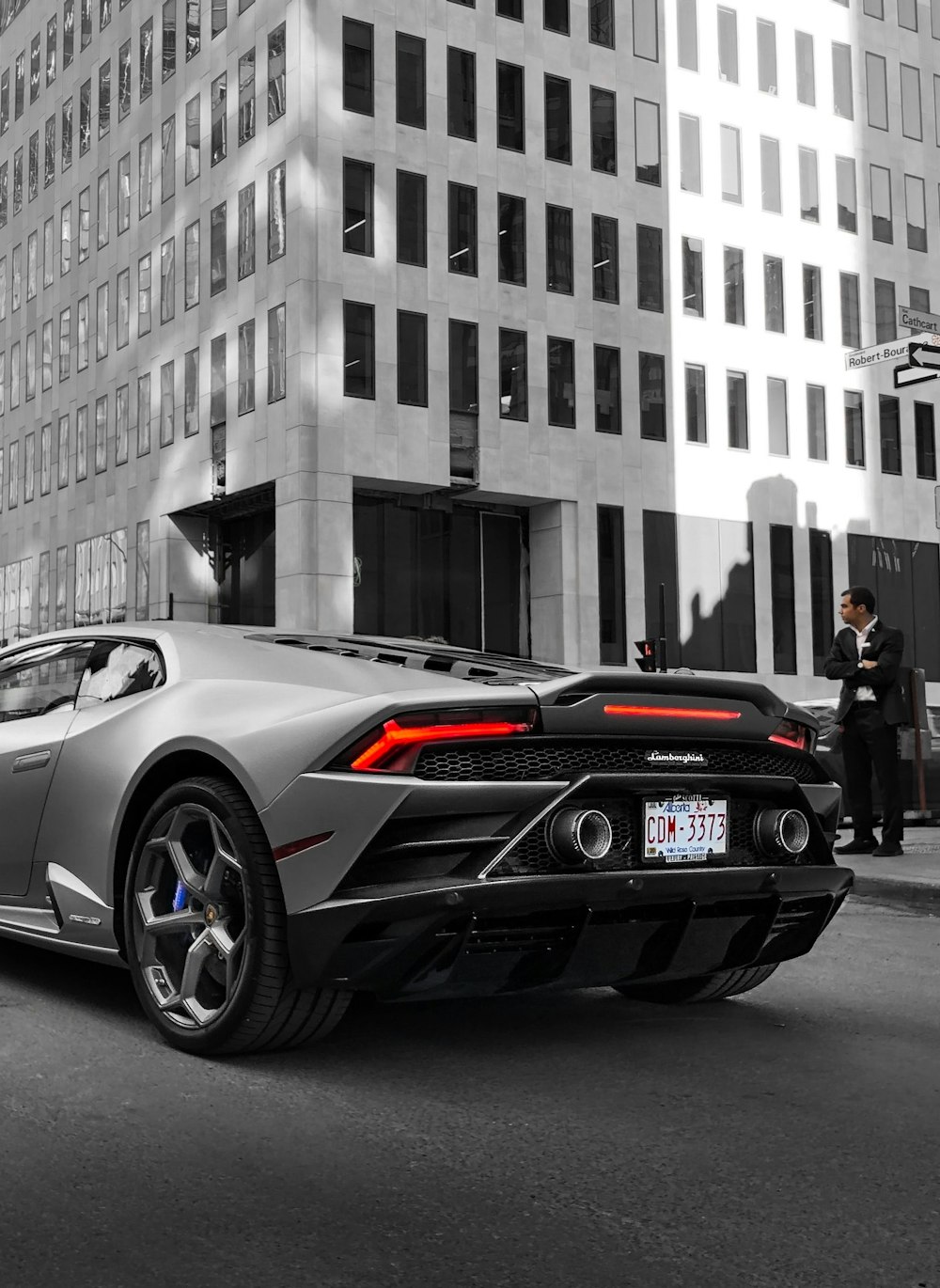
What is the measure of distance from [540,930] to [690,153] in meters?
36.2

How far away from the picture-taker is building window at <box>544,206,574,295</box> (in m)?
34.8

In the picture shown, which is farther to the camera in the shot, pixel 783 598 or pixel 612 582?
pixel 783 598

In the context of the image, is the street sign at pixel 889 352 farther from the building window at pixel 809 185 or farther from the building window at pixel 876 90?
the building window at pixel 876 90

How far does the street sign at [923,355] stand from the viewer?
11.4m

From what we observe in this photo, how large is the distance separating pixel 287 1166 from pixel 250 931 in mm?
877

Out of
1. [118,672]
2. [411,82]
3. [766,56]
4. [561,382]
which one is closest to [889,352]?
[118,672]

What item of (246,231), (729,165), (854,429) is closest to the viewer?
(246,231)

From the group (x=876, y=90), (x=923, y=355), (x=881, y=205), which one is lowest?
(x=923, y=355)

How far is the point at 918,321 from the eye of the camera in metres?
11.5

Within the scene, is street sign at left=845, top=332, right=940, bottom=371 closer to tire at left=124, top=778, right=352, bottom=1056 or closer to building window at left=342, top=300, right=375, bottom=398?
tire at left=124, top=778, right=352, bottom=1056

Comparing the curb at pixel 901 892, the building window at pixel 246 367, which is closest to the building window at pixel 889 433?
the building window at pixel 246 367

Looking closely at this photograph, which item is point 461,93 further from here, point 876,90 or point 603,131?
point 876,90

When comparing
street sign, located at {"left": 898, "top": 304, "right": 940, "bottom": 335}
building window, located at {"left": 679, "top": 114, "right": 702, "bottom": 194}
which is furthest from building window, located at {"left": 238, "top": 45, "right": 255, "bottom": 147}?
street sign, located at {"left": 898, "top": 304, "right": 940, "bottom": 335}

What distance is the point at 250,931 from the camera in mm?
3938
